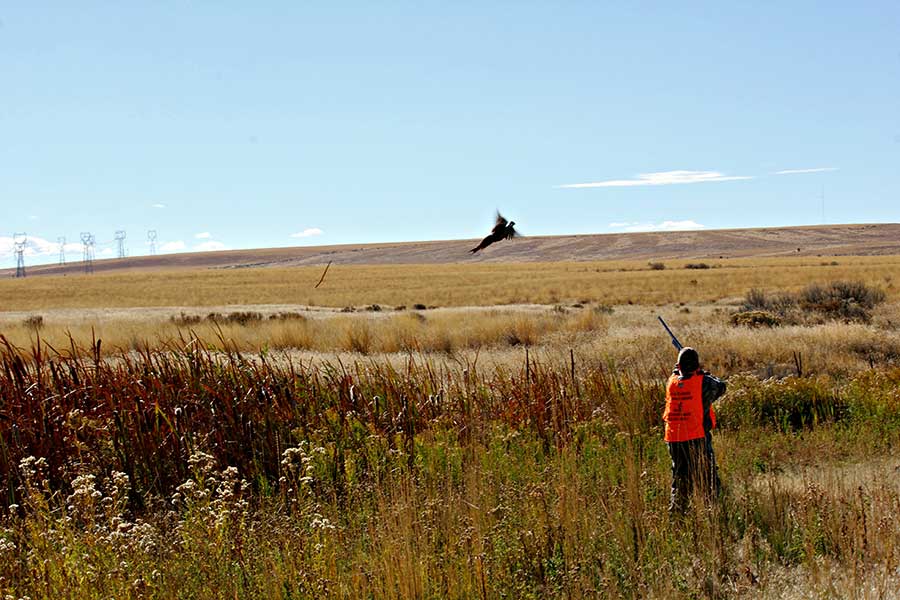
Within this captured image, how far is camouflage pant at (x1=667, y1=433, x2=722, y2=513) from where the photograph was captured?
6.08 m

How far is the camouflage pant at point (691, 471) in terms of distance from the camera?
19.9 ft

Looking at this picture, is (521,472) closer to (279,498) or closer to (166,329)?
(279,498)

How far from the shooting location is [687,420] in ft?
20.9

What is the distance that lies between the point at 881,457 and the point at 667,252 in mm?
127214

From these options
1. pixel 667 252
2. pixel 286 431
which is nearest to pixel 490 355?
pixel 286 431

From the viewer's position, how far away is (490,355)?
65.5 ft

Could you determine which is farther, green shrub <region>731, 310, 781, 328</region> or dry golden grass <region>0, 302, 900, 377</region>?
green shrub <region>731, 310, 781, 328</region>

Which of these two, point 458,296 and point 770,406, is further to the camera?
point 458,296

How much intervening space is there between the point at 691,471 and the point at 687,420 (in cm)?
39

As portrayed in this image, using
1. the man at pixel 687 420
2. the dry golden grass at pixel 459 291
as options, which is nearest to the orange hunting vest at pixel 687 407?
the man at pixel 687 420

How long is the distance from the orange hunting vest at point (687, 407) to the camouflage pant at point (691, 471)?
0.22ft

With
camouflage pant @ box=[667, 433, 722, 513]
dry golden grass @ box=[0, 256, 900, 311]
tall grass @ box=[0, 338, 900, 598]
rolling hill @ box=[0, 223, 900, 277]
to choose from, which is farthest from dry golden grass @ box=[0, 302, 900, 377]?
rolling hill @ box=[0, 223, 900, 277]

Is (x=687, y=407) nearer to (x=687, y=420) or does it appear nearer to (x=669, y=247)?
(x=687, y=420)

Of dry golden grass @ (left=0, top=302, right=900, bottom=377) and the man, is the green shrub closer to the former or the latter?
dry golden grass @ (left=0, top=302, right=900, bottom=377)
